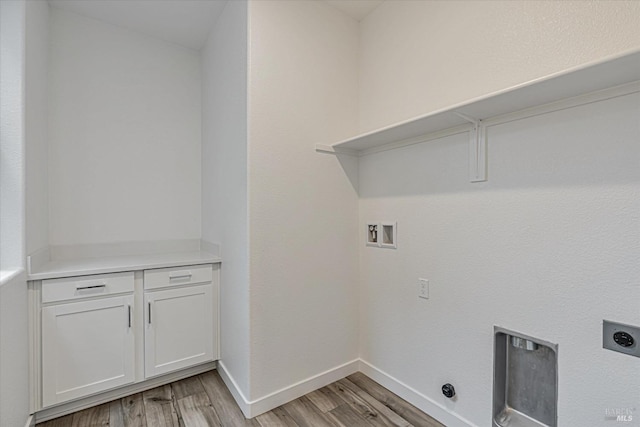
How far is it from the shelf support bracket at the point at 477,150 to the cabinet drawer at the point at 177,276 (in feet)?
6.21

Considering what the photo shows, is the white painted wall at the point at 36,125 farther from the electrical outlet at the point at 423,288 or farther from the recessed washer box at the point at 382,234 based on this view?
the electrical outlet at the point at 423,288

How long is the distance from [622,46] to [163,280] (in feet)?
8.77

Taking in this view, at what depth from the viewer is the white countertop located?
180 cm

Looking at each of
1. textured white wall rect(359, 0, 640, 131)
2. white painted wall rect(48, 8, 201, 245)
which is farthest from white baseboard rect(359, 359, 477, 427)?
white painted wall rect(48, 8, 201, 245)

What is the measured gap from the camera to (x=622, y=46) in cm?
116

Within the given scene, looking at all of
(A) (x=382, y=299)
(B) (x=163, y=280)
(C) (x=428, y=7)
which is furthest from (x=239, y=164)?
(C) (x=428, y=7)

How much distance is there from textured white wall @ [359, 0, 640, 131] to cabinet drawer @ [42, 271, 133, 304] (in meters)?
1.99

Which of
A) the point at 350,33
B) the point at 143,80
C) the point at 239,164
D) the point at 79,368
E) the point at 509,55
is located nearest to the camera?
the point at 509,55

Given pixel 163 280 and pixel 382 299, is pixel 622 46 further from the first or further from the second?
pixel 163 280

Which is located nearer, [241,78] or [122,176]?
[241,78]

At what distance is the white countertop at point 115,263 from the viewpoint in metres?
1.80

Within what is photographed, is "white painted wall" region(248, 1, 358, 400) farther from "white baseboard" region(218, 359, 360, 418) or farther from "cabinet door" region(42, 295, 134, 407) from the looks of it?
"cabinet door" region(42, 295, 134, 407)

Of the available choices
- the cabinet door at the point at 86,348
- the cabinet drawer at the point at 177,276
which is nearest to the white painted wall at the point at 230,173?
the cabinet drawer at the point at 177,276

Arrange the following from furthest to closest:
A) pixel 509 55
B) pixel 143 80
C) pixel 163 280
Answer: pixel 143 80, pixel 163 280, pixel 509 55
